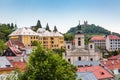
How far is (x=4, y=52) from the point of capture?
304 ft

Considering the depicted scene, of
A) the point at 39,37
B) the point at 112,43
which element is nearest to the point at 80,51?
the point at 39,37

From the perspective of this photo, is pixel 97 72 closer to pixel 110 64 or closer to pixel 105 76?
pixel 105 76

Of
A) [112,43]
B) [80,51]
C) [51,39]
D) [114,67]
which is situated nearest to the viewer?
[114,67]

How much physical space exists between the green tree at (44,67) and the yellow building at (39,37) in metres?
98.5

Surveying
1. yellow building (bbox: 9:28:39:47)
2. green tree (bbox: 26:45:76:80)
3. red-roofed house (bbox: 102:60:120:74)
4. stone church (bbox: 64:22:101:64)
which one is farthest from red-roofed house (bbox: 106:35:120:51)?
green tree (bbox: 26:45:76:80)

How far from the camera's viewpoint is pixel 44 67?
94.5 feet

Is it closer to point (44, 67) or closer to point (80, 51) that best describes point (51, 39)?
point (80, 51)

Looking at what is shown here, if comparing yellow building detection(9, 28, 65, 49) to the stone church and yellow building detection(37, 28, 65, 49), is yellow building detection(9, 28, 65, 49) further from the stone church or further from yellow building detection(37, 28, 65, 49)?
the stone church

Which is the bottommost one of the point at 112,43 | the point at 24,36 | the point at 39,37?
the point at 112,43

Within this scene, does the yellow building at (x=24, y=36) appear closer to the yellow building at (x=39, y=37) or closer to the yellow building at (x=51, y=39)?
the yellow building at (x=39, y=37)

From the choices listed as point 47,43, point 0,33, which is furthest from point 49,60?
point 47,43

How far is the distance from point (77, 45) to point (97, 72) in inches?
1646

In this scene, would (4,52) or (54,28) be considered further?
(54,28)

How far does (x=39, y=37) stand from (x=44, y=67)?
112 m
